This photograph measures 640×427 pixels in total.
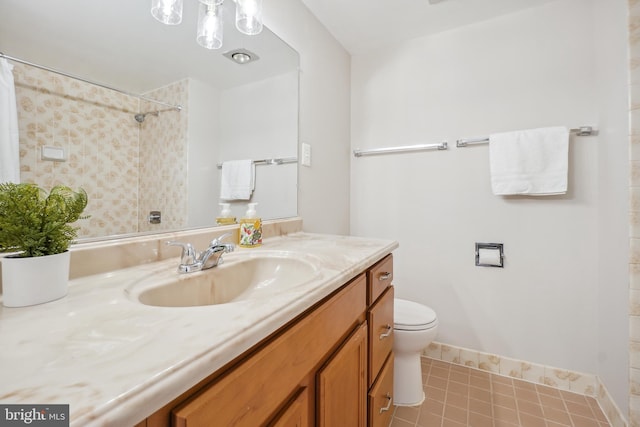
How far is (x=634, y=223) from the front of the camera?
1.17 metres

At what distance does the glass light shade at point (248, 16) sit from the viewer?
115cm

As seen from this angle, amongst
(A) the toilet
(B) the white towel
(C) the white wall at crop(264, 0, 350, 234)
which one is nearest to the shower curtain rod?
(B) the white towel

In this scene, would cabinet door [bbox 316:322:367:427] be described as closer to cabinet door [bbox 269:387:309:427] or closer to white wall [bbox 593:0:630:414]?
cabinet door [bbox 269:387:309:427]

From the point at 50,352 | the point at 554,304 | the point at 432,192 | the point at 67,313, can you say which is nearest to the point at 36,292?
the point at 67,313

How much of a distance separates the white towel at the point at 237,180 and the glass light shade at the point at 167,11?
1.67 ft

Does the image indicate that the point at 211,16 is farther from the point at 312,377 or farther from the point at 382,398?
the point at 382,398

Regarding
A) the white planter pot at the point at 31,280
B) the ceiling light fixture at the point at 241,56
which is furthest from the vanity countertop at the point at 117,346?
the ceiling light fixture at the point at 241,56

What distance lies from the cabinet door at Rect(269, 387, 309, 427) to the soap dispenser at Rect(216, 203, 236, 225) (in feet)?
2.47

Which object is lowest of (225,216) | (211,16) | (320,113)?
(225,216)

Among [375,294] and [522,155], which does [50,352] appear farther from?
[522,155]

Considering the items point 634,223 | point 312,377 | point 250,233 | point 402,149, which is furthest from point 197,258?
point 634,223

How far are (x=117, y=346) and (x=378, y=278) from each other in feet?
2.81

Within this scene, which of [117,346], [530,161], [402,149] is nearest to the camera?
[117,346]

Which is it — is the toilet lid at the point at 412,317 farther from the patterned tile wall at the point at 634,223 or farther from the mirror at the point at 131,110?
the mirror at the point at 131,110
